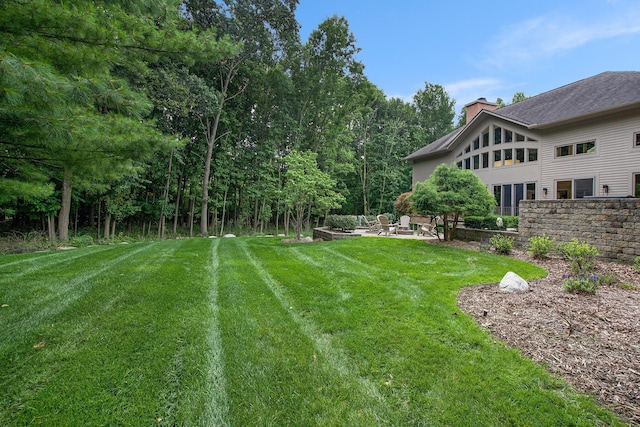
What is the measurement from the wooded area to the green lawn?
5.77ft

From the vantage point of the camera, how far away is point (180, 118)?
14.2 metres

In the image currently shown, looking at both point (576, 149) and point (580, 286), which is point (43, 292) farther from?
point (576, 149)

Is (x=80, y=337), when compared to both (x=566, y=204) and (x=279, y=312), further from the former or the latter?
(x=566, y=204)

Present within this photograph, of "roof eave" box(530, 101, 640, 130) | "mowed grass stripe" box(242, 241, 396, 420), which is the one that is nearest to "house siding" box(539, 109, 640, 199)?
"roof eave" box(530, 101, 640, 130)

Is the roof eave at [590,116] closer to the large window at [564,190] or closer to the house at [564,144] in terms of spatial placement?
the house at [564,144]

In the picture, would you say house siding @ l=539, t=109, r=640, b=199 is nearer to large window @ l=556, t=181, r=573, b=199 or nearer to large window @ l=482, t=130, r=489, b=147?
large window @ l=556, t=181, r=573, b=199

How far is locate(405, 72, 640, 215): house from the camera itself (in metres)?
10.1

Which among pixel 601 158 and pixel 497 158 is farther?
pixel 497 158

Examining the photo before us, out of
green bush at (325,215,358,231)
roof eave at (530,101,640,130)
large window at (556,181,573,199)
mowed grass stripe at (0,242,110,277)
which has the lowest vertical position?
mowed grass stripe at (0,242,110,277)

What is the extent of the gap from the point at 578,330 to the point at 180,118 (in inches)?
636

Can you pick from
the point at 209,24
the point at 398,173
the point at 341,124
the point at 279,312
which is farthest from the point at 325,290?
the point at 398,173

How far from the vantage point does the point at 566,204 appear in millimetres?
7359

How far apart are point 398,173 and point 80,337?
24.6m

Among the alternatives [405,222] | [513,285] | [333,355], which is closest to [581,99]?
[405,222]
